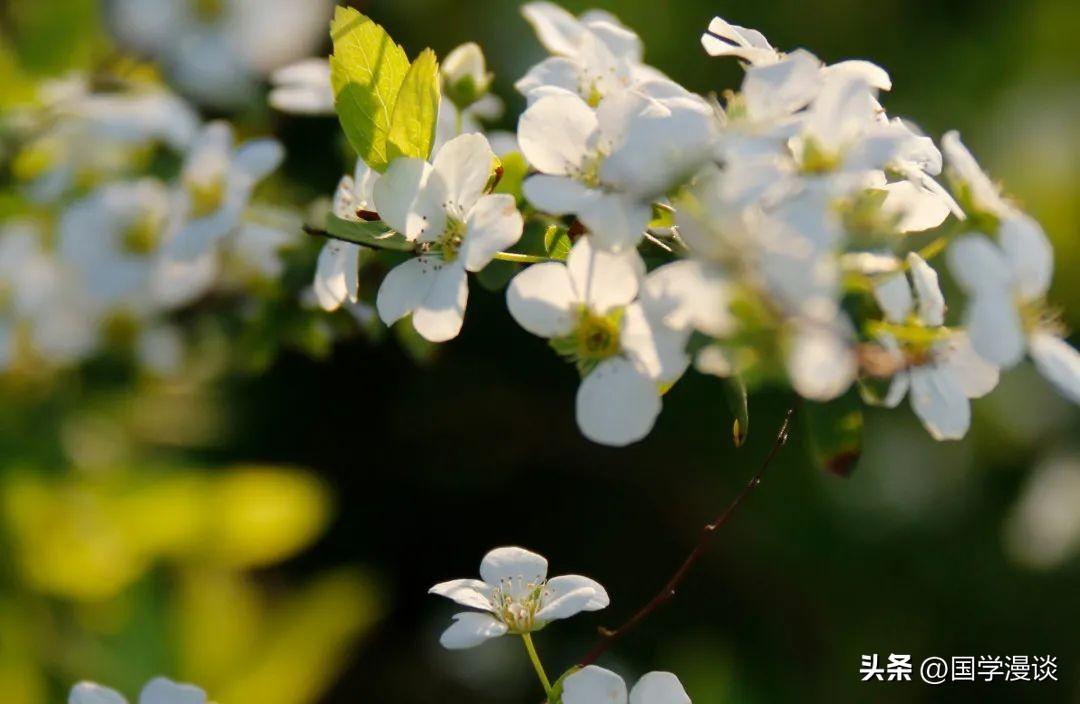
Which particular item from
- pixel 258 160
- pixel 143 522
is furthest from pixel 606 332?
pixel 143 522

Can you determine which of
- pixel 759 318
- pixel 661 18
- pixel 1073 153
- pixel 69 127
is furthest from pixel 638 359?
pixel 1073 153

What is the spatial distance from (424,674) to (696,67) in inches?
44.5

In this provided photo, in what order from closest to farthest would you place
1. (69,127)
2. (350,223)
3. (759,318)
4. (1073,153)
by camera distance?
(759,318), (350,223), (69,127), (1073,153)

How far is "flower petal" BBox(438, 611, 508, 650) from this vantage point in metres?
0.72

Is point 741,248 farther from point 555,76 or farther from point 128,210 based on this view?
point 128,210

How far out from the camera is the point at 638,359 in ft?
2.19

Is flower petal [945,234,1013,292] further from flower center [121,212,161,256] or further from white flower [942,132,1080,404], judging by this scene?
flower center [121,212,161,256]

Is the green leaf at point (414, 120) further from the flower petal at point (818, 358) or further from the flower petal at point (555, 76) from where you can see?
the flower petal at point (818, 358)

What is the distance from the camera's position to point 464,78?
0.95m

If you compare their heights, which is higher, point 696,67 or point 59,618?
point 696,67

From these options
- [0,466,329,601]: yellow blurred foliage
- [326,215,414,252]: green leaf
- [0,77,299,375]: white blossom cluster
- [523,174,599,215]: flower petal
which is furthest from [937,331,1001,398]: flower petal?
[0,466,329,601]: yellow blurred foliage

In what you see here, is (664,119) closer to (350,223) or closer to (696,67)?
(350,223)

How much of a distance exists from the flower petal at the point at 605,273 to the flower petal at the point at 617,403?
1.5 inches

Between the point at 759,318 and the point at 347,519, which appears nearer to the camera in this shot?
the point at 759,318
